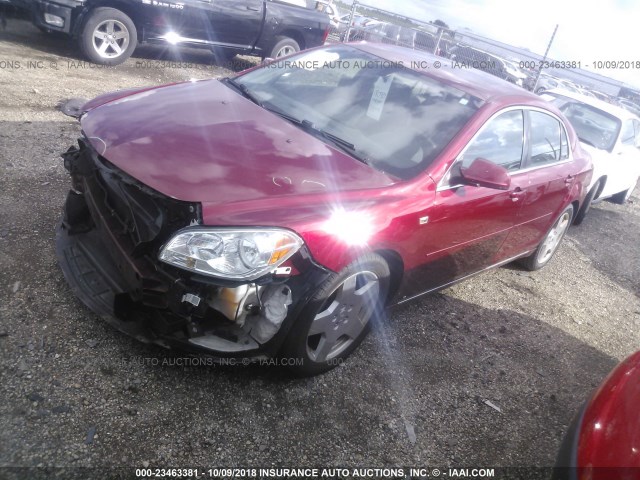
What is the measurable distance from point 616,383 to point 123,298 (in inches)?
85.3

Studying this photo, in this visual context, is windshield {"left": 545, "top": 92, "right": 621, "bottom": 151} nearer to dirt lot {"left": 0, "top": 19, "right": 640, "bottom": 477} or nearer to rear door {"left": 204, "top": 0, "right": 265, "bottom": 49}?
dirt lot {"left": 0, "top": 19, "right": 640, "bottom": 477}

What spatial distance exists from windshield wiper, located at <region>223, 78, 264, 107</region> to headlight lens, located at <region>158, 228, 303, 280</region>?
1443 millimetres

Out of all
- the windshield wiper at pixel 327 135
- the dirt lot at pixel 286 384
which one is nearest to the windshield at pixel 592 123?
the dirt lot at pixel 286 384

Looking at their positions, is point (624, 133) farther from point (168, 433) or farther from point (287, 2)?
point (168, 433)

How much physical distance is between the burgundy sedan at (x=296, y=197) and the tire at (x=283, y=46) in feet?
18.7

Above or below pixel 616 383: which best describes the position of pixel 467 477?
below

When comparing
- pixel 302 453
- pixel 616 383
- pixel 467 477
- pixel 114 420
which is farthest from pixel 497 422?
pixel 114 420

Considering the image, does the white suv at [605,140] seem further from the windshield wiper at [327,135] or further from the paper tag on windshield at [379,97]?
the windshield wiper at [327,135]

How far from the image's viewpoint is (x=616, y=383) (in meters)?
2.06

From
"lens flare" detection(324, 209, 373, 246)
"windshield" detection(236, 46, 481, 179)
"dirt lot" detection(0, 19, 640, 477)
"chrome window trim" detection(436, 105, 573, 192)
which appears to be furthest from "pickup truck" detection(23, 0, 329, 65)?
"lens flare" detection(324, 209, 373, 246)

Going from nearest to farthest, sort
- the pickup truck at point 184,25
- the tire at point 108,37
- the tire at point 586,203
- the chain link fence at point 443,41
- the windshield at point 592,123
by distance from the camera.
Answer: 1. the tire at point 586,203
2. the windshield at point 592,123
3. the pickup truck at point 184,25
4. the tire at point 108,37
5. the chain link fence at point 443,41

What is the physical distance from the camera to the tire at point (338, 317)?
2402 mm

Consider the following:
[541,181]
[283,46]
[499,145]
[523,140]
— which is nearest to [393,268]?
[499,145]

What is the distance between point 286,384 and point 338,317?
1.49 ft
